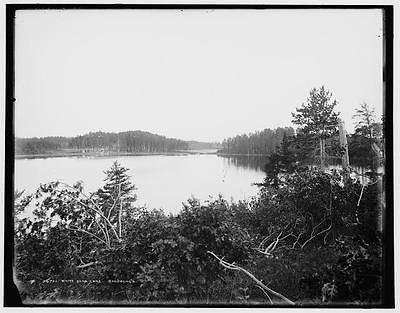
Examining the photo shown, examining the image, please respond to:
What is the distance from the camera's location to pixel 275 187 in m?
1.90

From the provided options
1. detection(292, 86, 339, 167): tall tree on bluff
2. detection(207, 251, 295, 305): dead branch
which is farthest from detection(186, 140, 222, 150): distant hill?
detection(207, 251, 295, 305): dead branch

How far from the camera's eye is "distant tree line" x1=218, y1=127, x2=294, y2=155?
1.86 metres

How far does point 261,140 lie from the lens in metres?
1.87

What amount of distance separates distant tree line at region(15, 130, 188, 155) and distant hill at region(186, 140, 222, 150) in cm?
3

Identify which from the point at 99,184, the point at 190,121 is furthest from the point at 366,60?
the point at 99,184

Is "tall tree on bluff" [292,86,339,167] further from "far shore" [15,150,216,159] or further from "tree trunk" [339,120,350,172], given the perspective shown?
"far shore" [15,150,216,159]

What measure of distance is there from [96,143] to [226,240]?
0.79 m

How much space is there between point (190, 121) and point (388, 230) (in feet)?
3.57

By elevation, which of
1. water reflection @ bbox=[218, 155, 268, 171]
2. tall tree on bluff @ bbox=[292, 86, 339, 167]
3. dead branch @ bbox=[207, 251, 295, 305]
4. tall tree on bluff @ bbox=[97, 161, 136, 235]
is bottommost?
dead branch @ bbox=[207, 251, 295, 305]

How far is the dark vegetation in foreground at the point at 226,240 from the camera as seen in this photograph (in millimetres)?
1819

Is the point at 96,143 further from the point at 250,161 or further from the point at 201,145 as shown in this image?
the point at 250,161

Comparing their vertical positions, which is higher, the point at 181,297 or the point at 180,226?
the point at 180,226

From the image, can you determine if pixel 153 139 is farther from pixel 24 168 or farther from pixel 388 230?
pixel 388 230

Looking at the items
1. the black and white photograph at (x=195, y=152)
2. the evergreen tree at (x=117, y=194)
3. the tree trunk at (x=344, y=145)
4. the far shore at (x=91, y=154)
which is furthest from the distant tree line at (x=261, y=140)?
the evergreen tree at (x=117, y=194)
